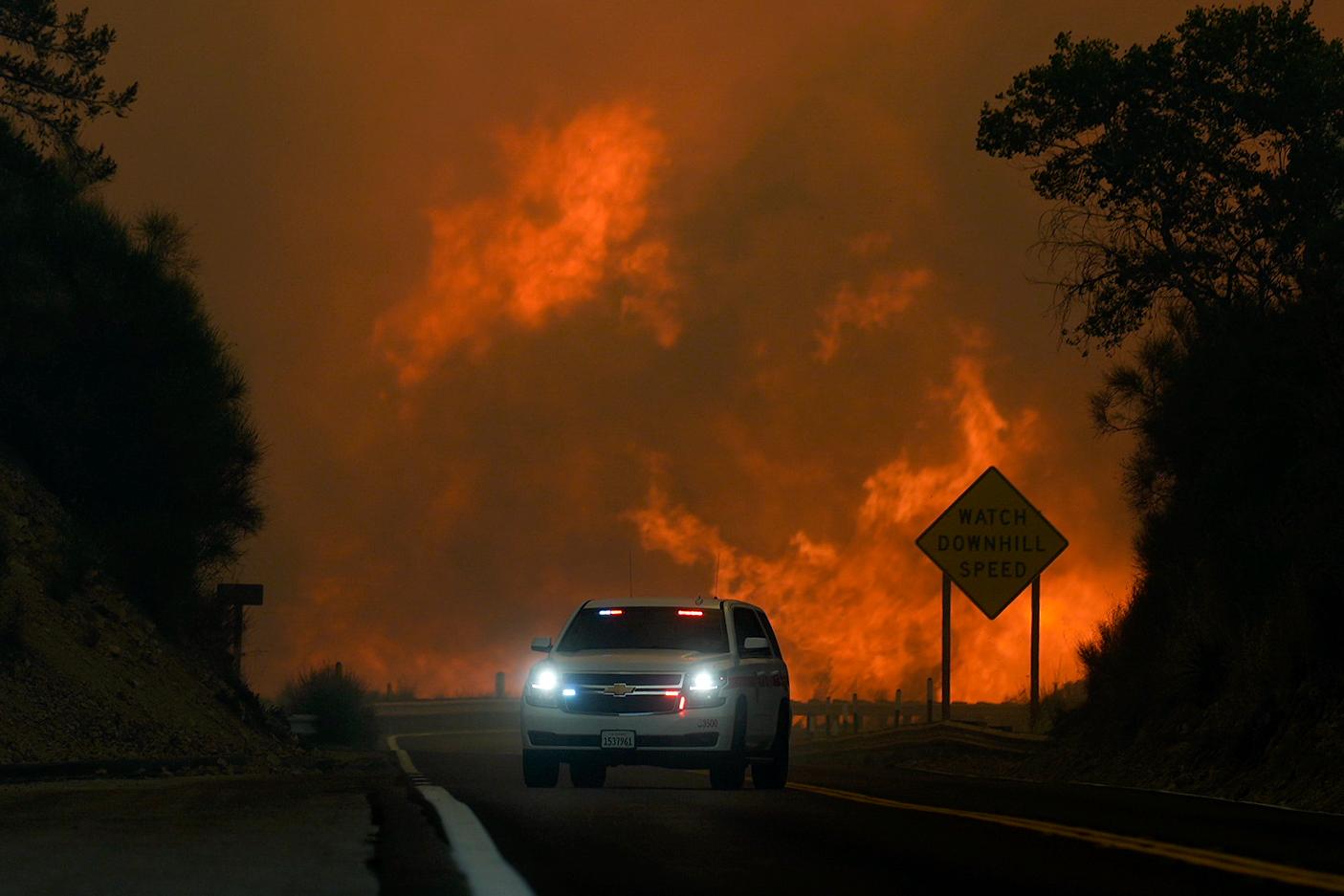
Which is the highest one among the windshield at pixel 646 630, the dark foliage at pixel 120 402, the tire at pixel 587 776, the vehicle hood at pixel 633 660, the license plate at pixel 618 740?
the dark foliage at pixel 120 402

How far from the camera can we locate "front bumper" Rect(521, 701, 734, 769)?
19219mm

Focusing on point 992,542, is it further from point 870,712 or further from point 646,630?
point 870,712

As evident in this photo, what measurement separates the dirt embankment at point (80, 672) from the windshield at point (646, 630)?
34.0 ft

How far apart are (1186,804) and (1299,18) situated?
17339mm

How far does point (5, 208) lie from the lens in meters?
38.0

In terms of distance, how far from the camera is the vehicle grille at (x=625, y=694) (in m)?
19.3

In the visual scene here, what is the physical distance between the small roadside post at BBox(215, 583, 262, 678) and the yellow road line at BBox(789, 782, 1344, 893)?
80.6ft

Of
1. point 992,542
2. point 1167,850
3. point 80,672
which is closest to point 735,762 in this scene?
point 1167,850

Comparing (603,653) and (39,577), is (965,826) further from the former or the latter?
(39,577)

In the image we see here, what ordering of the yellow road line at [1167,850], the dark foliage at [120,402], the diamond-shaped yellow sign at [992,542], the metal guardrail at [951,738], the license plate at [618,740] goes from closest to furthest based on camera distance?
the yellow road line at [1167,850] < the license plate at [618,740] < the metal guardrail at [951,738] < the diamond-shaped yellow sign at [992,542] < the dark foliage at [120,402]

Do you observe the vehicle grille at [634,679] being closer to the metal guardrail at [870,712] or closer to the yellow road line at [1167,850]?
the yellow road line at [1167,850]

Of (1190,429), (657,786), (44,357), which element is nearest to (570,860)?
(657,786)

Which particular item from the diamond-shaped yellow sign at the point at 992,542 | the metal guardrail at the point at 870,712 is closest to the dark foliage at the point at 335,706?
the metal guardrail at the point at 870,712

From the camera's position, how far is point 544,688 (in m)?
19.6
